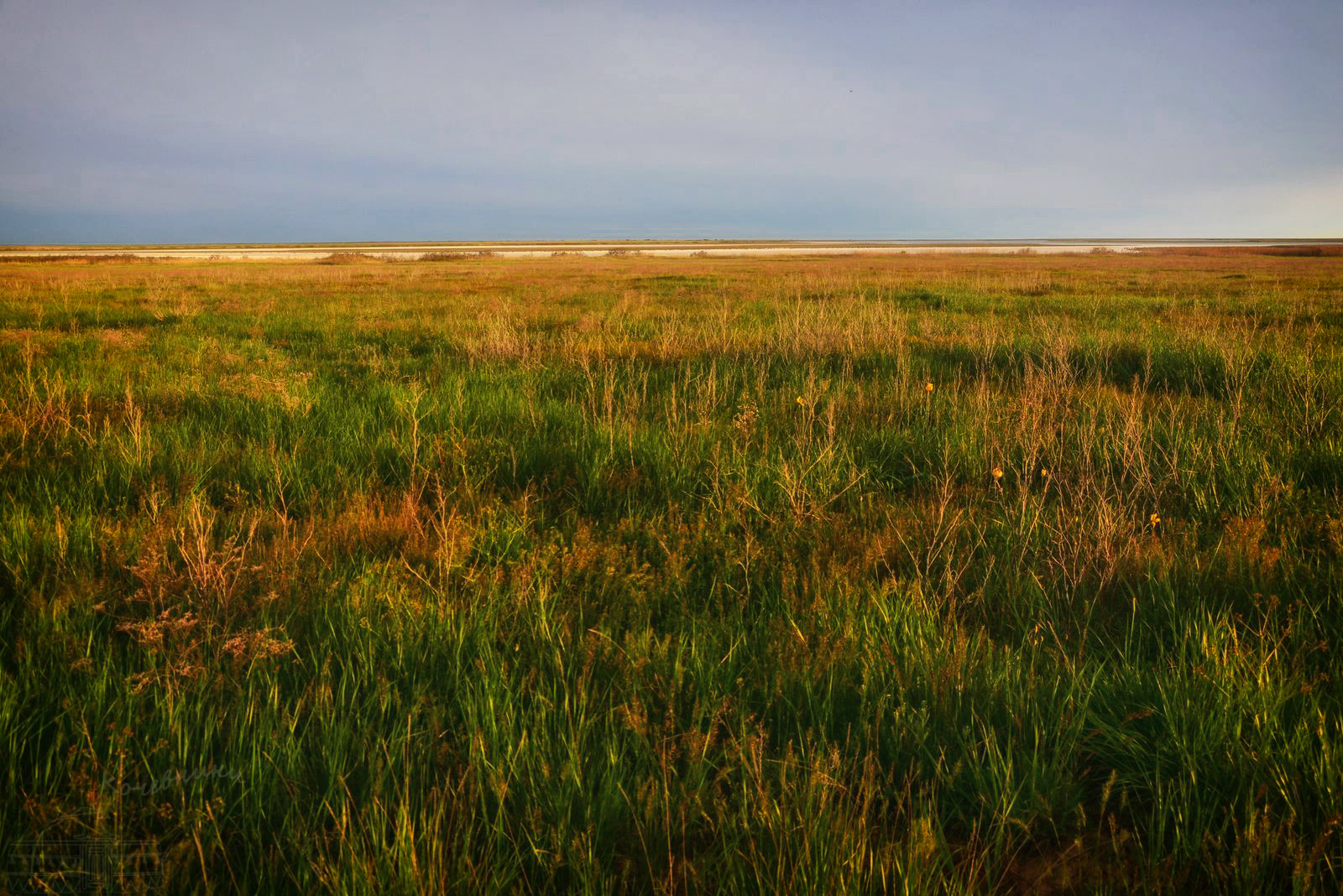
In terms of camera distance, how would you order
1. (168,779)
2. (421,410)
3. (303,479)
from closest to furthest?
1. (168,779)
2. (303,479)
3. (421,410)

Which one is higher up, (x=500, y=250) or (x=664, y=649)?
(x=500, y=250)

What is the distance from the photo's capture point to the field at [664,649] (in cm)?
141

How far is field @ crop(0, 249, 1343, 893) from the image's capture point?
1.41 meters

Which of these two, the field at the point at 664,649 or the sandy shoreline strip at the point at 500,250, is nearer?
the field at the point at 664,649

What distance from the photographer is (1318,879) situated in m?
1.33

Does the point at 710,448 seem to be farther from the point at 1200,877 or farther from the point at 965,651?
the point at 1200,877

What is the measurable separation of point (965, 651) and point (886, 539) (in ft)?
2.89

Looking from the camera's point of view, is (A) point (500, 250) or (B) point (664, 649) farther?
(A) point (500, 250)

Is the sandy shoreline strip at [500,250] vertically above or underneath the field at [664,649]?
above

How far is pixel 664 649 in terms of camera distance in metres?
2.02

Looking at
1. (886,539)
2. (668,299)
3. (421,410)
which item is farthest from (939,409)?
(668,299)

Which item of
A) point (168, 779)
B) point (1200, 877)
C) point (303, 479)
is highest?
point (303, 479)

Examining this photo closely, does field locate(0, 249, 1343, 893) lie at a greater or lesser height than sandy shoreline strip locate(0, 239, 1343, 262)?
lesser

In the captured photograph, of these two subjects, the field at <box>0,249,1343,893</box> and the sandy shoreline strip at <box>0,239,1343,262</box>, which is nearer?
the field at <box>0,249,1343,893</box>
